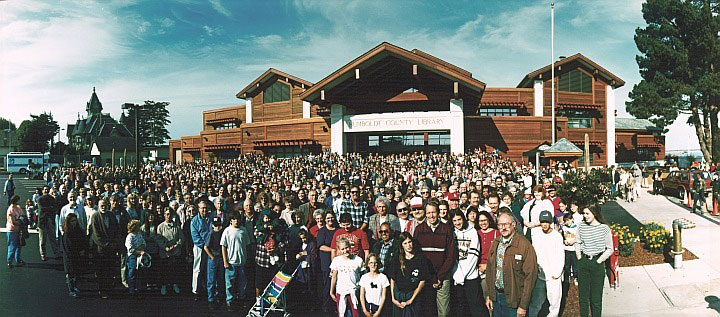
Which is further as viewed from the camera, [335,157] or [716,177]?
[335,157]

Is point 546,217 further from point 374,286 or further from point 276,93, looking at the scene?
point 276,93

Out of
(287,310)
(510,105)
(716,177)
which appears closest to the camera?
(287,310)

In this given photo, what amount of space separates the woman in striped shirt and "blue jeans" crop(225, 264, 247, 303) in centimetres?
498

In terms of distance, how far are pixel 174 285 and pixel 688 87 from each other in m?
12.6

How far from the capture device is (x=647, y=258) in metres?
8.52

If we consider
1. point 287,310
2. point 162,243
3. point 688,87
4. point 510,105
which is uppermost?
point 510,105

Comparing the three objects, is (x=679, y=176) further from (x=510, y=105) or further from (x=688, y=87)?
(x=510, y=105)

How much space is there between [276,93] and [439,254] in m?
32.0

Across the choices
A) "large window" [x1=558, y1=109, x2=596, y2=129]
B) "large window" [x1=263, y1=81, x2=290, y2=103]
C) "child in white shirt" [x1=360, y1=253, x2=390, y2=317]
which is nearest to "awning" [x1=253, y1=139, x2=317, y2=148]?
"large window" [x1=263, y1=81, x2=290, y2=103]

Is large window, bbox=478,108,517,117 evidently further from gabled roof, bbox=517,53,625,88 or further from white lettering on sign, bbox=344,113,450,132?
white lettering on sign, bbox=344,113,450,132

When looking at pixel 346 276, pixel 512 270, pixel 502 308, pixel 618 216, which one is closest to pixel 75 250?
pixel 346 276

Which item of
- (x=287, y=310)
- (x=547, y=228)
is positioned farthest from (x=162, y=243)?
(x=547, y=228)

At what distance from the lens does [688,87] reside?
1072 cm

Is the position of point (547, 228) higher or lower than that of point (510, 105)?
lower
